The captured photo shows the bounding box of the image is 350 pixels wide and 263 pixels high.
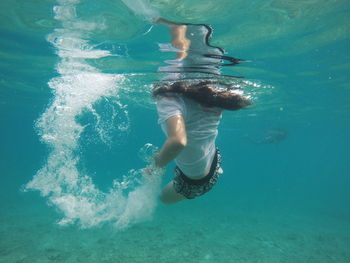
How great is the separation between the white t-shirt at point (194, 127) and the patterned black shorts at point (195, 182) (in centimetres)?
21

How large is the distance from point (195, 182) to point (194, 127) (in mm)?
1181

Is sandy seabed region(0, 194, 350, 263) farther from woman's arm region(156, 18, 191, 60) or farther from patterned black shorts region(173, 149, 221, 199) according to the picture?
woman's arm region(156, 18, 191, 60)

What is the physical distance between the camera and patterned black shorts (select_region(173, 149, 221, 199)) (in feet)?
14.2

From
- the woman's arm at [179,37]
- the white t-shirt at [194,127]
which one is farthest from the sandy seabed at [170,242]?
the woman's arm at [179,37]

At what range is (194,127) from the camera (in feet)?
11.8

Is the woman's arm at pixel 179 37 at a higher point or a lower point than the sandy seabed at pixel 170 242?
higher

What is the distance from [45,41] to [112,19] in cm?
546

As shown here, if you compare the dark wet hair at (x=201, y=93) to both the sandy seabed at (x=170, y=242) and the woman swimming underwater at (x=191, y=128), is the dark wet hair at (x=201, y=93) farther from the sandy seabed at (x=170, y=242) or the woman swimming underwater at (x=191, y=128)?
the sandy seabed at (x=170, y=242)

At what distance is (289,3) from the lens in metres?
8.62

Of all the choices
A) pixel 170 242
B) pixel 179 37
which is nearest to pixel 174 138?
pixel 179 37

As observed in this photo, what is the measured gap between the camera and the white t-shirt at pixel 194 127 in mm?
3248

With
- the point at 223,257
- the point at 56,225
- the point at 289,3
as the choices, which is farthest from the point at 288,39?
the point at 56,225

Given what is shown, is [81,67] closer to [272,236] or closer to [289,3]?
[289,3]

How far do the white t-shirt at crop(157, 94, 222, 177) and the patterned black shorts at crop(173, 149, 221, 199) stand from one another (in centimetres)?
21
